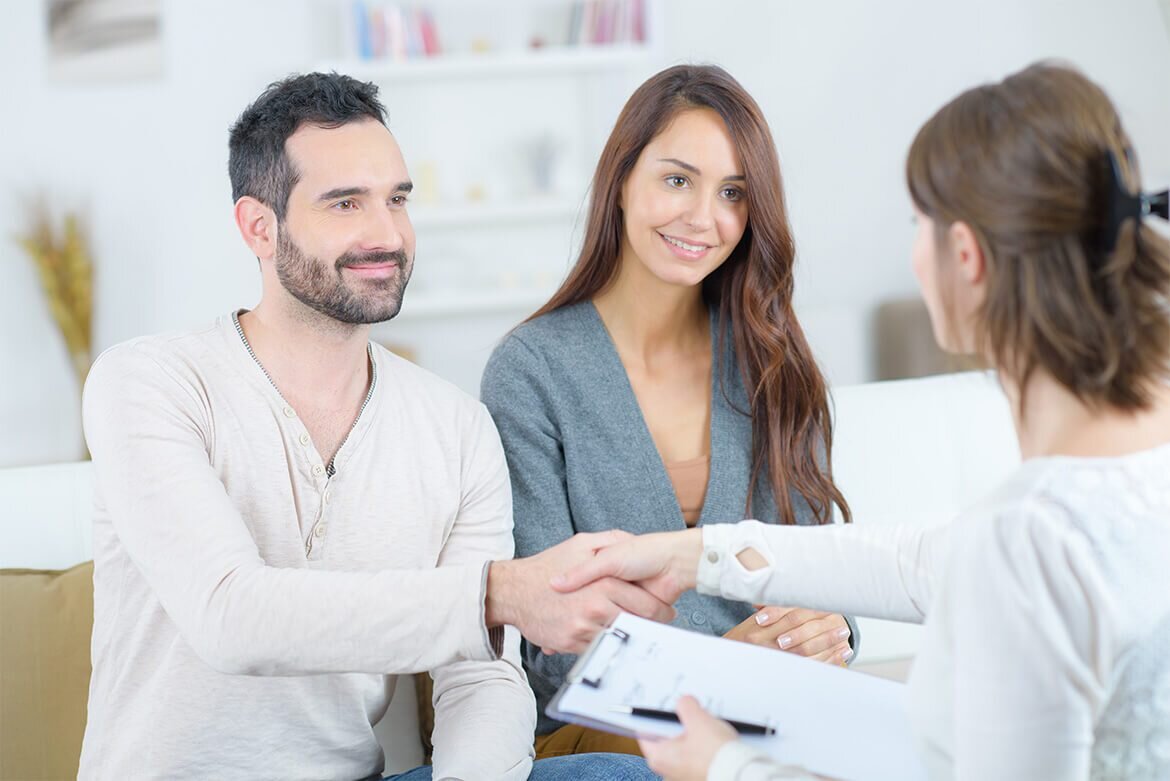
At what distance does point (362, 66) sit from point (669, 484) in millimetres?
2523

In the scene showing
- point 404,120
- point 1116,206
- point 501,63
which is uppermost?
point 501,63

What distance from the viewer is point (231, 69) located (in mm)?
4016

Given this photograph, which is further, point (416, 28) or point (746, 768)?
point (416, 28)

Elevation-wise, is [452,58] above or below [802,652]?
above

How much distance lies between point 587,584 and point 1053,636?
0.59 meters

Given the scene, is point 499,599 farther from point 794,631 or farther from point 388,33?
point 388,33

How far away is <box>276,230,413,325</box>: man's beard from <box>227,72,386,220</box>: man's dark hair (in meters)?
0.07

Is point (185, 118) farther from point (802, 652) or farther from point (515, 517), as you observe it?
point (802, 652)

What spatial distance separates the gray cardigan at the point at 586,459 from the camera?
182cm

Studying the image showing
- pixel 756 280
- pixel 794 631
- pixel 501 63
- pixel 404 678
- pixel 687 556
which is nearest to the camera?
pixel 687 556

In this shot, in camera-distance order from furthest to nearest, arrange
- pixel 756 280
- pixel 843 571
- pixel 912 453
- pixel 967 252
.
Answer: pixel 912 453, pixel 756 280, pixel 843 571, pixel 967 252

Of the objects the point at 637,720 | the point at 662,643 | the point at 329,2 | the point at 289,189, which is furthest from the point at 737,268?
the point at 329,2

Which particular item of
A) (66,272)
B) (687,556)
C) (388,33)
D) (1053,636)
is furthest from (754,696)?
(66,272)

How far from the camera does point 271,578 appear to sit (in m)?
1.23
